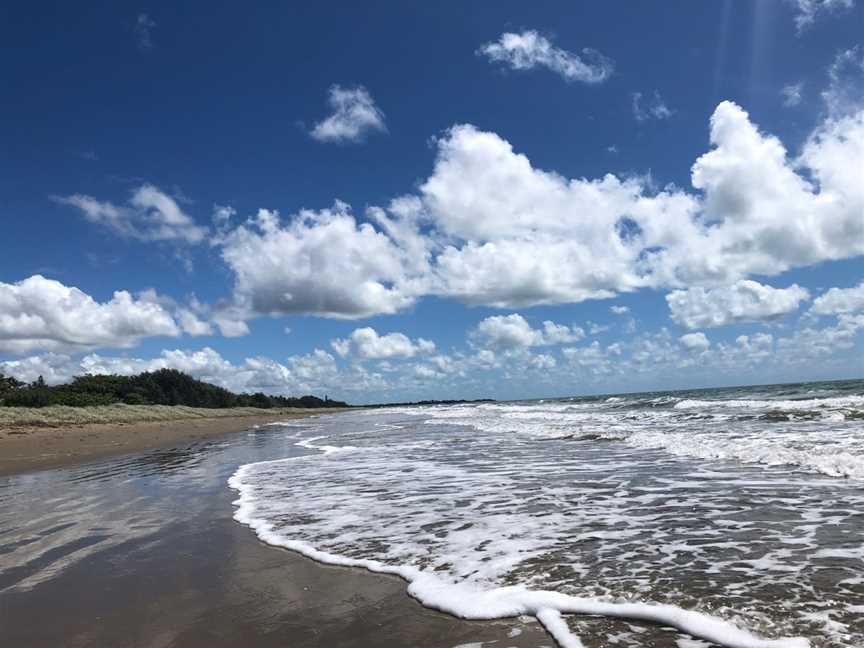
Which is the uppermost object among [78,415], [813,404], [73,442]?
[78,415]

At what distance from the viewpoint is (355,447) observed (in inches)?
792

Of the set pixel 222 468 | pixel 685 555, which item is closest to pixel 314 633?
pixel 685 555

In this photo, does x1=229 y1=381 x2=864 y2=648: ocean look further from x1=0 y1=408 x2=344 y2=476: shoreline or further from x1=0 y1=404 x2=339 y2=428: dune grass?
x1=0 y1=404 x2=339 y2=428: dune grass

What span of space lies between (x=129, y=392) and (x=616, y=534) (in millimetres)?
67827

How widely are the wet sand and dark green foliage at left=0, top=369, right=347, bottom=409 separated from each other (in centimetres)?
4279

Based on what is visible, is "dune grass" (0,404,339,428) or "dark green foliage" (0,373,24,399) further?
"dark green foliage" (0,373,24,399)

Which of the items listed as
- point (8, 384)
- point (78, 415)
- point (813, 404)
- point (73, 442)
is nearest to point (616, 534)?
point (73, 442)

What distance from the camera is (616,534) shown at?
21.7 feet

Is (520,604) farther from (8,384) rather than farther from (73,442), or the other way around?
(8,384)

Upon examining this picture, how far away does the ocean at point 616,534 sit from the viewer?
418 cm

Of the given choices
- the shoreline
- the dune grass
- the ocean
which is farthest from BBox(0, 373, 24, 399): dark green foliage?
the ocean

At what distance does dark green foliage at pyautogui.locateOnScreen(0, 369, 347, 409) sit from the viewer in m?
47.5

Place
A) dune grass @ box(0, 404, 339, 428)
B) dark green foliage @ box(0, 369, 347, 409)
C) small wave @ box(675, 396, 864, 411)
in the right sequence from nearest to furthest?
small wave @ box(675, 396, 864, 411) < dune grass @ box(0, 404, 339, 428) < dark green foliage @ box(0, 369, 347, 409)

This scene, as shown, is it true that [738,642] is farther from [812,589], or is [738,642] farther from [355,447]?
[355,447]
